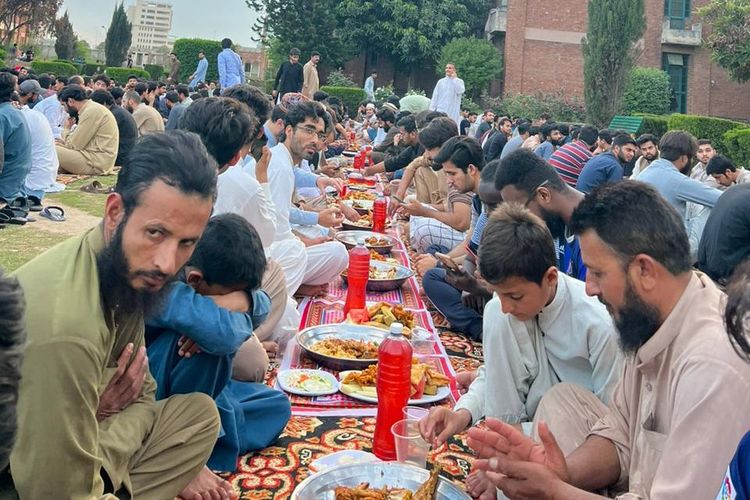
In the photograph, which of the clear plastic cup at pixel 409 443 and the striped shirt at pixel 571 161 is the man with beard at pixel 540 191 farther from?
the striped shirt at pixel 571 161

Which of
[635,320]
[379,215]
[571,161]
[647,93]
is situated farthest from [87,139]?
[647,93]

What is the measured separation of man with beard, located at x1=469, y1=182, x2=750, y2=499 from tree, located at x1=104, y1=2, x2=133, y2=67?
143ft

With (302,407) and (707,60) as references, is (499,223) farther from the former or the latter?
(707,60)

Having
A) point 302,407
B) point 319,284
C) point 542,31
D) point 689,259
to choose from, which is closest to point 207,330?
point 302,407

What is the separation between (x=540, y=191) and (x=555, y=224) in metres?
0.23

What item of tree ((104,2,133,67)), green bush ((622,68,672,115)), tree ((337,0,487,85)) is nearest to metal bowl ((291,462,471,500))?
green bush ((622,68,672,115))

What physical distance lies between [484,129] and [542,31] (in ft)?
A: 46.2

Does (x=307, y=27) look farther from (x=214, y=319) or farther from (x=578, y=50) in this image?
(x=214, y=319)

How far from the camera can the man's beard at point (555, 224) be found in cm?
393

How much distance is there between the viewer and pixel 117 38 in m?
41.0

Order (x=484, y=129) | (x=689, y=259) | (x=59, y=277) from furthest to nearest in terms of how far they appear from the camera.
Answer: (x=484, y=129), (x=689, y=259), (x=59, y=277)

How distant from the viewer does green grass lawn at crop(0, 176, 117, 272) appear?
19.1 ft

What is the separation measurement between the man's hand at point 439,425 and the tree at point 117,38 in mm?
43206

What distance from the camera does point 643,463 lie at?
6.51ft
